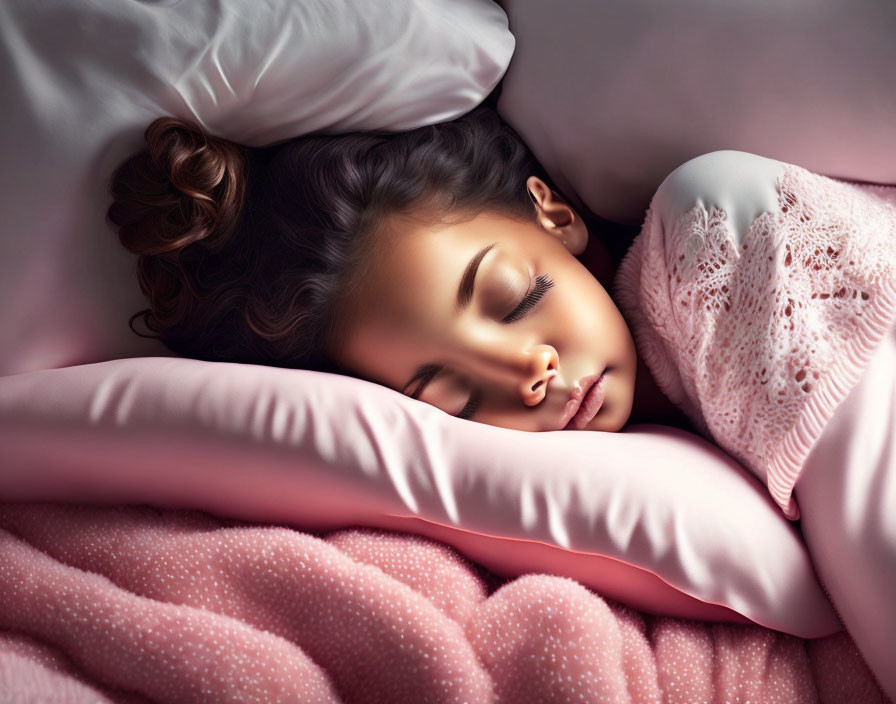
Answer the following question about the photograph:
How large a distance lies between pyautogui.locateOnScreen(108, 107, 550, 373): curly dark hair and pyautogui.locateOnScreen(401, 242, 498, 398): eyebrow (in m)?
0.08

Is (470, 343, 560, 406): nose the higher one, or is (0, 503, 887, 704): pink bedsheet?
(470, 343, 560, 406): nose

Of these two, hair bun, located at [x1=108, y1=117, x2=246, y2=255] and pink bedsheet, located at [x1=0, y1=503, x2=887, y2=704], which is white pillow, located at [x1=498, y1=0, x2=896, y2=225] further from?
pink bedsheet, located at [x1=0, y1=503, x2=887, y2=704]

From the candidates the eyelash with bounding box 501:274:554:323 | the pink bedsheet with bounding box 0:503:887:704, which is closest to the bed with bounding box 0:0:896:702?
the pink bedsheet with bounding box 0:503:887:704

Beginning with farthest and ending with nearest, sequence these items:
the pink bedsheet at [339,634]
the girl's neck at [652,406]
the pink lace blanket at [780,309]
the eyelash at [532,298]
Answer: the girl's neck at [652,406], the eyelash at [532,298], the pink lace blanket at [780,309], the pink bedsheet at [339,634]

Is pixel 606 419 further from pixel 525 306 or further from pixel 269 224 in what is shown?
pixel 269 224

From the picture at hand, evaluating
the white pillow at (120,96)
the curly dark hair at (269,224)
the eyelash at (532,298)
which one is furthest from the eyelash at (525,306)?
the white pillow at (120,96)

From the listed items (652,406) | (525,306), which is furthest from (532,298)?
(652,406)

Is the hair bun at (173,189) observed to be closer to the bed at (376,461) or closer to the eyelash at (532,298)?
the bed at (376,461)

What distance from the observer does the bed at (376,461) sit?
0.69 meters

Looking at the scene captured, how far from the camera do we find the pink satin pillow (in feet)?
2.40

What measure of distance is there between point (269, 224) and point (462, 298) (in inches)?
9.8

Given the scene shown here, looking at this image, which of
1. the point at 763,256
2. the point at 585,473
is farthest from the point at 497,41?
the point at 585,473

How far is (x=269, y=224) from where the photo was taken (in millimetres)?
926

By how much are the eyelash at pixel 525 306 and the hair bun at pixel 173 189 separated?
1.12 ft
